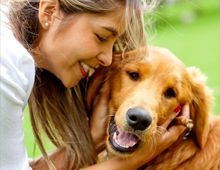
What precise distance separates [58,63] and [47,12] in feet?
0.88

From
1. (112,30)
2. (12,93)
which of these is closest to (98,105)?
(112,30)

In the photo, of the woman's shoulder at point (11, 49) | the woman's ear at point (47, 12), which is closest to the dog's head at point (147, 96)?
the woman's ear at point (47, 12)

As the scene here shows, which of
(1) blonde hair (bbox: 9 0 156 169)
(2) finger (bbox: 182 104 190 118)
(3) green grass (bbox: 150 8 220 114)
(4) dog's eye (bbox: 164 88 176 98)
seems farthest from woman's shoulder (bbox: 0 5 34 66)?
(3) green grass (bbox: 150 8 220 114)

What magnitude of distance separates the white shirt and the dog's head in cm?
55

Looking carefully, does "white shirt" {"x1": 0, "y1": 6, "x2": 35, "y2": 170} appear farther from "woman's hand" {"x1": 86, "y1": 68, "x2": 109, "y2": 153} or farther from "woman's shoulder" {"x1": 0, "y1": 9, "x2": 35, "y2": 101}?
"woman's hand" {"x1": 86, "y1": 68, "x2": 109, "y2": 153}

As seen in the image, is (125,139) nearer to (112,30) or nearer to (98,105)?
(98,105)

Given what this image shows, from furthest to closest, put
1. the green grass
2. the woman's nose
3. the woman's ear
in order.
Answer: the green grass → the woman's nose → the woman's ear

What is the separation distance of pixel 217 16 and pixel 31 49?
15.3 meters

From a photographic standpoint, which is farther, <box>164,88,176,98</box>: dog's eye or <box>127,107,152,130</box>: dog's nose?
<box>164,88,176,98</box>: dog's eye

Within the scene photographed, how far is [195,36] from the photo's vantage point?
15547mm

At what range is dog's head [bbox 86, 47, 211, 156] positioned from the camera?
11.9 feet

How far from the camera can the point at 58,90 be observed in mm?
3996

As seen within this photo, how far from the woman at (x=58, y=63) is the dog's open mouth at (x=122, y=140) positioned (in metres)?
0.11

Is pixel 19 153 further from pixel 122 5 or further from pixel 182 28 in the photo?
pixel 182 28
